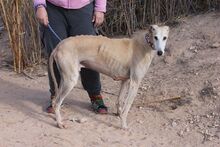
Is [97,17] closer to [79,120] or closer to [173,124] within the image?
[79,120]

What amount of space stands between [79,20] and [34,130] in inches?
42.8

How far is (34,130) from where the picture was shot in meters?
4.56

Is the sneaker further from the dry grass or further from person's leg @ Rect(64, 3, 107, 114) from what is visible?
the dry grass

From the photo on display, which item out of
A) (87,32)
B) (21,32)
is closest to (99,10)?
(87,32)

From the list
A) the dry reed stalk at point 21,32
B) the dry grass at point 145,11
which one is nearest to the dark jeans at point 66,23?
the dry reed stalk at point 21,32

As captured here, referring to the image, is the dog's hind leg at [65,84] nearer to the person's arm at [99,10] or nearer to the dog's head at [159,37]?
the person's arm at [99,10]

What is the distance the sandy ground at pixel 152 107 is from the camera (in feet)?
14.4

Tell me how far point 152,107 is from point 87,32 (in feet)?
3.30

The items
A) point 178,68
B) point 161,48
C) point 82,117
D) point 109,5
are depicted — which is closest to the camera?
point 161,48

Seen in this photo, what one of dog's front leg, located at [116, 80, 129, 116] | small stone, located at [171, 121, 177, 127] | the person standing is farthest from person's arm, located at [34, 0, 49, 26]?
small stone, located at [171, 121, 177, 127]

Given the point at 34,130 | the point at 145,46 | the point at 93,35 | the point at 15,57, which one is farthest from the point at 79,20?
the point at 15,57

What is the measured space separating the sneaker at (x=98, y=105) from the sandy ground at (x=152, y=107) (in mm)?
60

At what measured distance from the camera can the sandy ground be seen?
4391mm

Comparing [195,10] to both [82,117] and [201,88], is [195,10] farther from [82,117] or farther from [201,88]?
[82,117]
